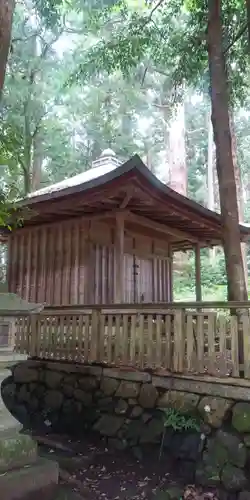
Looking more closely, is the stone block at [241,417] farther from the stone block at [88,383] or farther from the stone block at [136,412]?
the stone block at [88,383]

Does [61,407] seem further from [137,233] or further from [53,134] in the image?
[53,134]

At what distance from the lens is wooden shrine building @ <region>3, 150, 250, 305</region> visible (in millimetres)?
7508

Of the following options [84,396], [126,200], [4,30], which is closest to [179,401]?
[84,396]

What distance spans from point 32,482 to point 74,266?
5162 millimetres

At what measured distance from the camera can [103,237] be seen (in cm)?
935

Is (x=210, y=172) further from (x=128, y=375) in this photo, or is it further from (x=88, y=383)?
(x=128, y=375)

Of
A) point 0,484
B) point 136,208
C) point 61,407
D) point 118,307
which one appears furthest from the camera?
point 136,208

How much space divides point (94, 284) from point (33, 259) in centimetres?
184

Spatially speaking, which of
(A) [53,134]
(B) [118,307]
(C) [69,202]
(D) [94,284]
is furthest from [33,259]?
(A) [53,134]

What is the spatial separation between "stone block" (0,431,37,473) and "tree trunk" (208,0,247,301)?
120 inches

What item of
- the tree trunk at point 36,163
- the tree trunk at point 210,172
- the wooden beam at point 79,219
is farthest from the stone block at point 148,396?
the tree trunk at point 210,172

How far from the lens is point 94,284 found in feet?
29.2

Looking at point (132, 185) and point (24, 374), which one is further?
point (24, 374)

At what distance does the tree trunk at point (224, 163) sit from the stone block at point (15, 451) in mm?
3058
